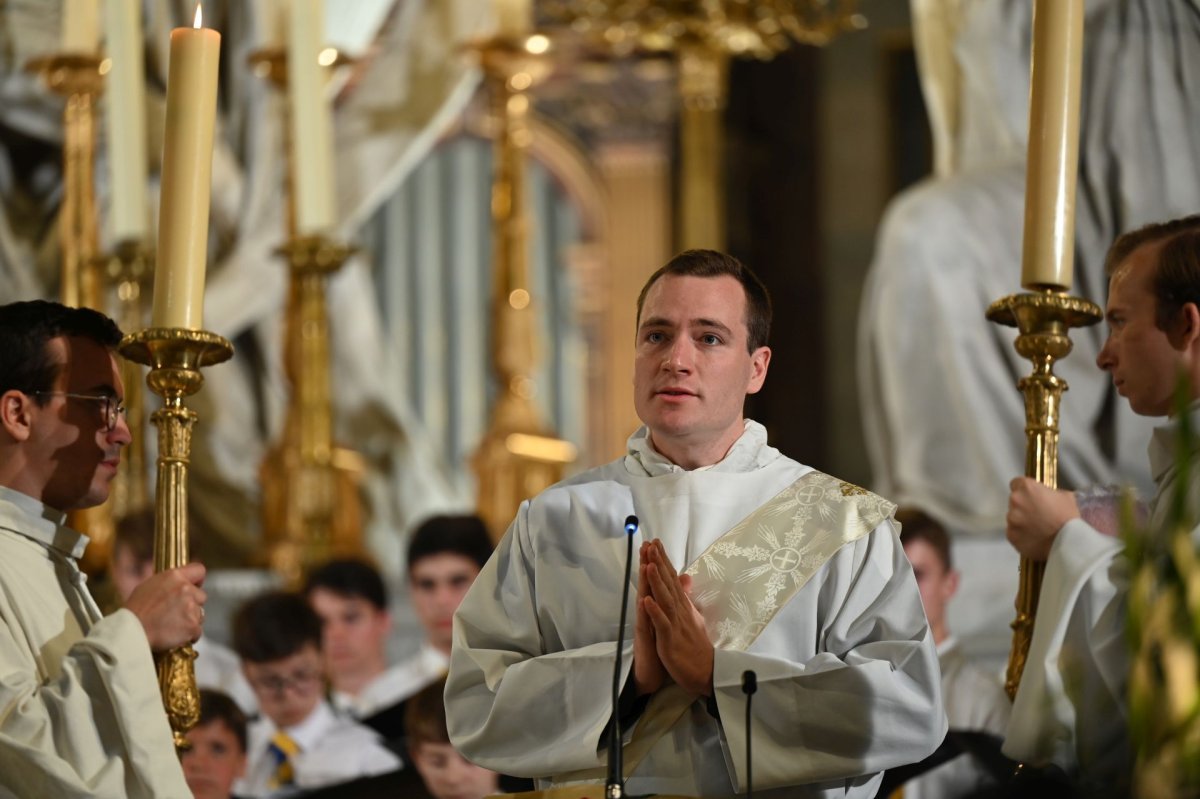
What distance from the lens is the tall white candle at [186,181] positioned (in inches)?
118

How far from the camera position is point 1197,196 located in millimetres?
4324

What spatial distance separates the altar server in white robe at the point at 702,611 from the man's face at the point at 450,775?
1.56 metres

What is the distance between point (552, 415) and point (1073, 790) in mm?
7359

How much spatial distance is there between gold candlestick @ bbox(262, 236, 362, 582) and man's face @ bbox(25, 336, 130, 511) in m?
2.29

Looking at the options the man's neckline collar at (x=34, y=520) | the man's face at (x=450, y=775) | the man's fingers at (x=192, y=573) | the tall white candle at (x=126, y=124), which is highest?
the tall white candle at (x=126, y=124)

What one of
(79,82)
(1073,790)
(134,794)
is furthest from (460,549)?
(1073,790)

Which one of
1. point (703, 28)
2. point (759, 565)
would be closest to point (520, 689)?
point (759, 565)

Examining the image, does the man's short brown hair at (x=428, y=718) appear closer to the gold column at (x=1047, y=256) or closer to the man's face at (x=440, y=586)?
the man's face at (x=440, y=586)

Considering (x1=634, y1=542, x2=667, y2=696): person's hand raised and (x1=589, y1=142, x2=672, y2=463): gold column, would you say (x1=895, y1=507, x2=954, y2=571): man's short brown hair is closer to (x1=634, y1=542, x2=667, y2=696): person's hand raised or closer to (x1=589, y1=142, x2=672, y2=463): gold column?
(x1=634, y1=542, x2=667, y2=696): person's hand raised

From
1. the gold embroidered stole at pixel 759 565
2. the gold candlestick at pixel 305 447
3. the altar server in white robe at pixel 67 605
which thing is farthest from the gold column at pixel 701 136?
the gold embroidered stole at pixel 759 565

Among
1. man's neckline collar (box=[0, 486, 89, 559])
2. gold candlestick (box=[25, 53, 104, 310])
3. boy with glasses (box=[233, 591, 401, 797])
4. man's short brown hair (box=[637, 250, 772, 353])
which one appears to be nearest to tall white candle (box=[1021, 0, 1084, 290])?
man's short brown hair (box=[637, 250, 772, 353])

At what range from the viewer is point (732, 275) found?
2.98 meters

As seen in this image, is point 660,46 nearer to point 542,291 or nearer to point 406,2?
point 406,2

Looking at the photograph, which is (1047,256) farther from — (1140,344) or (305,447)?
(305,447)
